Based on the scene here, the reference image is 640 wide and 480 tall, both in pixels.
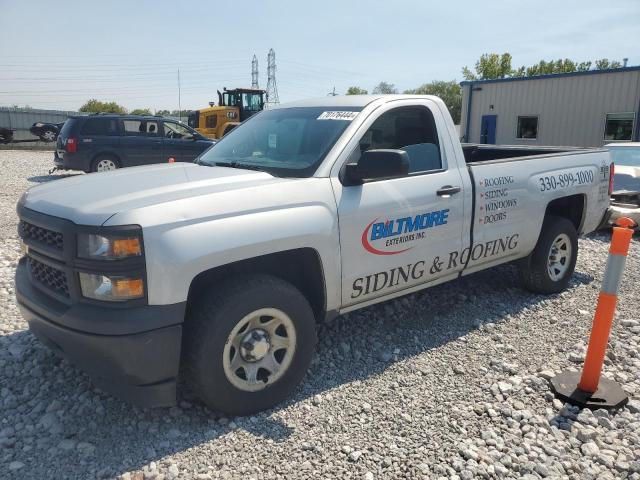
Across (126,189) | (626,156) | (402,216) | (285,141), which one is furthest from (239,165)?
(626,156)

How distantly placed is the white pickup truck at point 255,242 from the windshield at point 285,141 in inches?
0.6

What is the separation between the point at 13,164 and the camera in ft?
59.1

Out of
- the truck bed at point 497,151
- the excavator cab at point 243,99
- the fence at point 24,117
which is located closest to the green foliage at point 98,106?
the fence at point 24,117

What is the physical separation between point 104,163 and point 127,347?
39.2 feet

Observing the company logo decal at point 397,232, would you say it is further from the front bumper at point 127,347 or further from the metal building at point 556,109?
the metal building at point 556,109

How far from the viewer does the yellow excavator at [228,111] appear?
21.5 meters

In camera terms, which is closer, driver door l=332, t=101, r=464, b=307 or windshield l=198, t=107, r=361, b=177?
driver door l=332, t=101, r=464, b=307

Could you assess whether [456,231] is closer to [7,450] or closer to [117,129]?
[7,450]

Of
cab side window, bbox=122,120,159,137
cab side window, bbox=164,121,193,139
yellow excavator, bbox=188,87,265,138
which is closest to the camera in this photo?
cab side window, bbox=122,120,159,137

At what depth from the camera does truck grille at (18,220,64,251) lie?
9.18 feet

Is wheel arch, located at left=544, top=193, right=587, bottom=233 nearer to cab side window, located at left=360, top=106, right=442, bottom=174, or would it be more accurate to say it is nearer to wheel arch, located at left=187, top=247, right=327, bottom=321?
cab side window, located at left=360, top=106, right=442, bottom=174

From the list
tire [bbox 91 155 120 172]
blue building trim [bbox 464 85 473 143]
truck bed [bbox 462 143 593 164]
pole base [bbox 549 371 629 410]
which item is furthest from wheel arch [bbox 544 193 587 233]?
blue building trim [bbox 464 85 473 143]

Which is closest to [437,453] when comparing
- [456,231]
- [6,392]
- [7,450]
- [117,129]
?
[456,231]

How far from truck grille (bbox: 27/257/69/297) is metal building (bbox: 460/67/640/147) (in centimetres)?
1961
